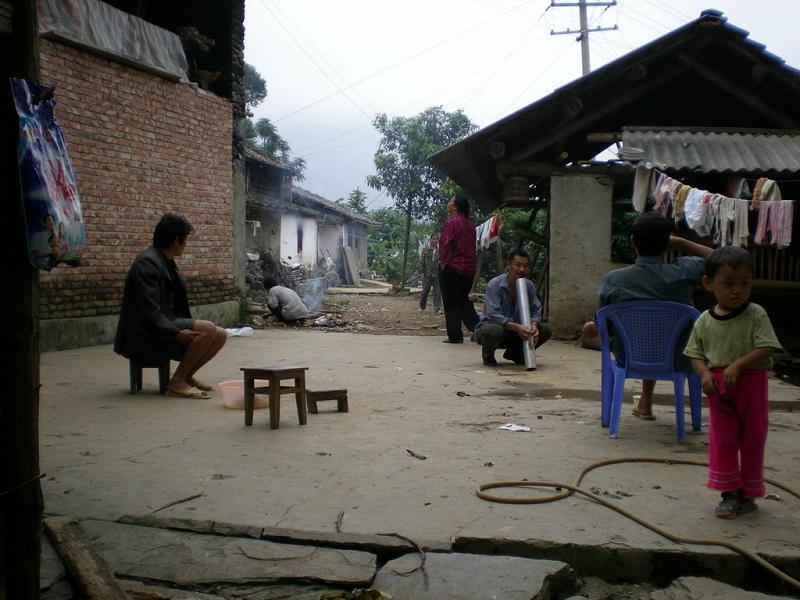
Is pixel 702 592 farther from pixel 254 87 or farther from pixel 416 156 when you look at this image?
pixel 254 87

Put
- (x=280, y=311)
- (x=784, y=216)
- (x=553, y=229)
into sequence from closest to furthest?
(x=784, y=216)
(x=553, y=229)
(x=280, y=311)

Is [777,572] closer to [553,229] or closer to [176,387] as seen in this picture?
[176,387]

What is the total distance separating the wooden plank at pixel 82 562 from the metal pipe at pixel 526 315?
538 centimetres

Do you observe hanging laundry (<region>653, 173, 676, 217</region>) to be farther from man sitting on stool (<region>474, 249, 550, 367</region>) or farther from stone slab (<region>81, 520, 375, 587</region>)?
stone slab (<region>81, 520, 375, 587</region>)

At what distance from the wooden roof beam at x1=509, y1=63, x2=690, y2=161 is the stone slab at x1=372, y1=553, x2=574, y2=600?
8.31 meters

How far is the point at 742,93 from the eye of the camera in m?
10.1

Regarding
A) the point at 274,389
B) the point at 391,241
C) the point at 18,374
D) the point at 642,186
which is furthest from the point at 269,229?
the point at 18,374

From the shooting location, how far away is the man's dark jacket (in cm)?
557

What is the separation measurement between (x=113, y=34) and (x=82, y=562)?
895cm

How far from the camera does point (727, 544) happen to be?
269cm

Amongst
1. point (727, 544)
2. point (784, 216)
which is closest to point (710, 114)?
point (784, 216)

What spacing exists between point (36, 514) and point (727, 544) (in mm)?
2429

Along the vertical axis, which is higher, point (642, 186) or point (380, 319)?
point (642, 186)

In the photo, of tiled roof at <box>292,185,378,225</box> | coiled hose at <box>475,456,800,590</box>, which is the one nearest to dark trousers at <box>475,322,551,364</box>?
coiled hose at <box>475,456,800,590</box>
